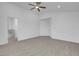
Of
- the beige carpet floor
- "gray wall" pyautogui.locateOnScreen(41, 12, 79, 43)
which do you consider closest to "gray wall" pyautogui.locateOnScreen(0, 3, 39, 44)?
the beige carpet floor

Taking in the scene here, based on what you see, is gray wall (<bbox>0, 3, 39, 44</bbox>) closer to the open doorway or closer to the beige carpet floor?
the open doorway

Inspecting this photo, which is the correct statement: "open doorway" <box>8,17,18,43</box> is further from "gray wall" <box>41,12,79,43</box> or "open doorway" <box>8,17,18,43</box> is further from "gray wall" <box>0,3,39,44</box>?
"gray wall" <box>41,12,79,43</box>

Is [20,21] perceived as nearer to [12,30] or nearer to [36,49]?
[12,30]

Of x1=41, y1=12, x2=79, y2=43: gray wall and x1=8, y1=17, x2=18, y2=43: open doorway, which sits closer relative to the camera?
x1=8, y1=17, x2=18, y2=43: open doorway

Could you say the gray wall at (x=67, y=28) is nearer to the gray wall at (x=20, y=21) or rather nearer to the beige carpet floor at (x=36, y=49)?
the beige carpet floor at (x=36, y=49)

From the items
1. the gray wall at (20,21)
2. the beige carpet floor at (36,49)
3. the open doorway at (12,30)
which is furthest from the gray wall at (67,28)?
the open doorway at (12,30)

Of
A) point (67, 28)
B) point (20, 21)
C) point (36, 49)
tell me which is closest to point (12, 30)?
point (20, 21)

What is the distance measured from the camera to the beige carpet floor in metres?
4.79

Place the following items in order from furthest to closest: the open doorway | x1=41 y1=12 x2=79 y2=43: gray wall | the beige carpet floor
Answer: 1. x1=41 y1=12 x2=79 y2=43: gray wall
2. the open doorway
3. the beige carpet floor

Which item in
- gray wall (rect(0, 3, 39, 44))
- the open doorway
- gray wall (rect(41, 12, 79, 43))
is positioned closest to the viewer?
the open doorway

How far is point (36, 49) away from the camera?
530 cm

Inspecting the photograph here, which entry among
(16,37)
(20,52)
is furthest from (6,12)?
(20,52)

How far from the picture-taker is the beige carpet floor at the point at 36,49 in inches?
189

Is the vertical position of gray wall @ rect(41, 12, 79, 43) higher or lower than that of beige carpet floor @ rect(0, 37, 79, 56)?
higher
